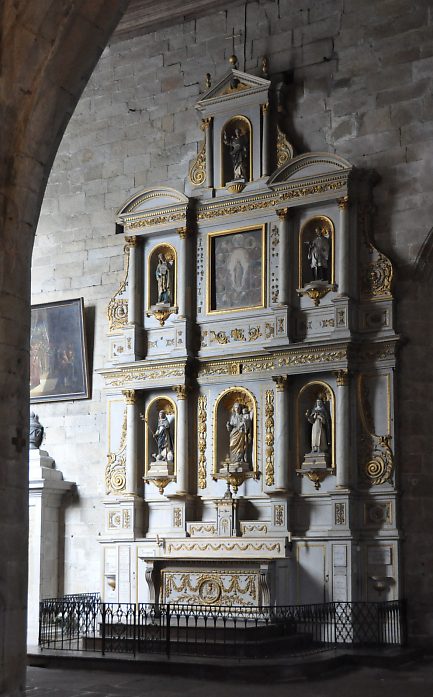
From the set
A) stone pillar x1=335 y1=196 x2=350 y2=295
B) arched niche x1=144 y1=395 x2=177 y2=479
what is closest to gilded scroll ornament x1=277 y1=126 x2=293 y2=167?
stone pillar x1=335 y1=196 x2=350 y2=295

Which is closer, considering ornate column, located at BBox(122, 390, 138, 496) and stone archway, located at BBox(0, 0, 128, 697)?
stone archway, located at BBox(0, 0, 128, 697)

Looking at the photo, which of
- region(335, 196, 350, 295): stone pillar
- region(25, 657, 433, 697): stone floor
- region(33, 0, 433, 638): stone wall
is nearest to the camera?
region(25, 657, 433, 697): stone floor

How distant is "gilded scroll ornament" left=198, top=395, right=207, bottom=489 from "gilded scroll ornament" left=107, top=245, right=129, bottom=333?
2.06 m

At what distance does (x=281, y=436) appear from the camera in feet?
51.0

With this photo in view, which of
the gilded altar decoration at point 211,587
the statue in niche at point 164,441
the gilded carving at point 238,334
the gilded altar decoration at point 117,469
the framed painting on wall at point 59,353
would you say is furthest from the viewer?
the framed painting on wall at point 59,353

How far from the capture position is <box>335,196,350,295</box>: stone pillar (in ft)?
50.4

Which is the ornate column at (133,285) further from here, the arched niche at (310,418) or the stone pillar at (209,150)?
the arched niche at (310,418)

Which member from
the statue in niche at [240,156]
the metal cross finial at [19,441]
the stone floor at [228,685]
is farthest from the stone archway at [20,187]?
the statue in niche at [240,156]

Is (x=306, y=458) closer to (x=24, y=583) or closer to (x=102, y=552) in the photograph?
(x=102, y=552)

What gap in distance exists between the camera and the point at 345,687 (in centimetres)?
1150

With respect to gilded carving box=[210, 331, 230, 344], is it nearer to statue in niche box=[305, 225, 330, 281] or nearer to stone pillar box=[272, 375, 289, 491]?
stone pillar box=[272, 375, 289, 491]

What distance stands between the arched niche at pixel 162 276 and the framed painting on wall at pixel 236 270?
2.26 feet

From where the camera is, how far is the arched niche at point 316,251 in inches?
618

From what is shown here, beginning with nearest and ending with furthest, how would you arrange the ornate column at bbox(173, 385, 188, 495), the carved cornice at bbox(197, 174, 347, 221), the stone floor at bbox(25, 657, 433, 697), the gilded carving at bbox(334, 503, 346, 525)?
the stone floor at bbox(25, 657, 433, 697) → the gilded carving at bbox(334, 503, 346, 525) → the carved cornice at bbox(197, 174, 347, 221) → the ornate column at bbox(173, 385, 188, 495)
